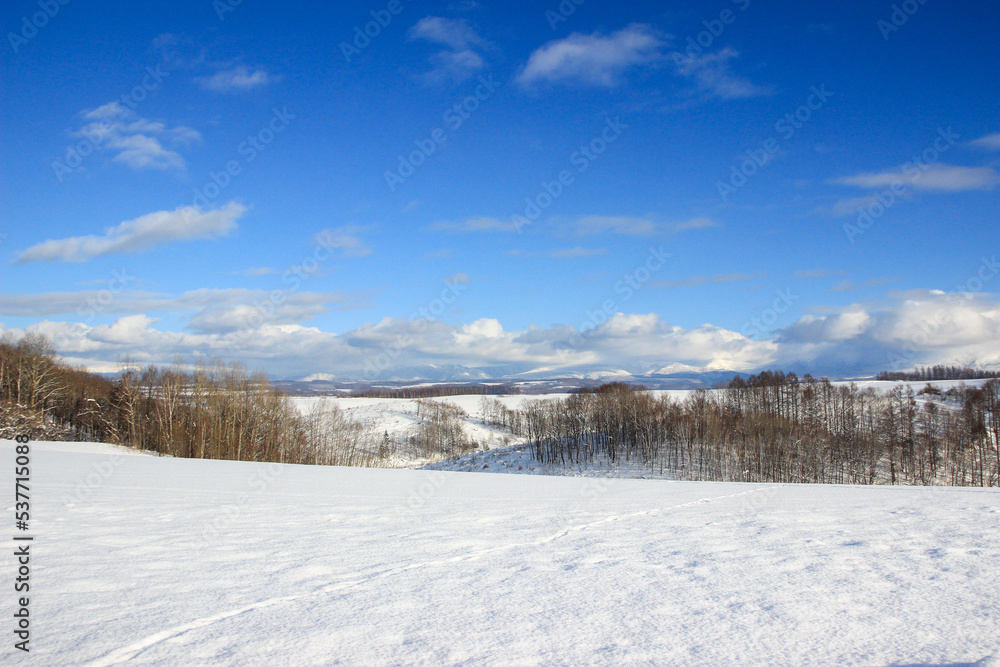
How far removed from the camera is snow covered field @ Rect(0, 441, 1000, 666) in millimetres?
3533

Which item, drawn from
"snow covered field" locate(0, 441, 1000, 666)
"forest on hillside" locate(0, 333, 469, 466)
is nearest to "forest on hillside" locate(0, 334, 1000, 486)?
"forest on hillside" locate(0, 333, 469, 466)

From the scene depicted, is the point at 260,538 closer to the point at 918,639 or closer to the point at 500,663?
the point at 500,663

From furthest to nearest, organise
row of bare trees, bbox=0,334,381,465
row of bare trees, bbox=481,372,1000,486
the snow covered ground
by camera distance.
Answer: the snow covered ground, row of bare trees, bbox=481,372,1000,486, row of bare trees, bbox=0,334,381,465

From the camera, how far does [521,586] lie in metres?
4.86

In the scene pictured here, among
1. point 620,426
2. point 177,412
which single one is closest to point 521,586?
point 177,412

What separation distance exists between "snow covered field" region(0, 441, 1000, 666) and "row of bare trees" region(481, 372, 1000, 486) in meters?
47.2

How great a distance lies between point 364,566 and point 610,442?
60.7 meters

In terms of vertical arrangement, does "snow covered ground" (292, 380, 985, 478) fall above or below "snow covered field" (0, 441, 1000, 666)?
below

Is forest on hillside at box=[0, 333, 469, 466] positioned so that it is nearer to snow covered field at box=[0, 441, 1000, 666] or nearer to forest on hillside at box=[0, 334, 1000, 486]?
forest on hillside at box=[0, 334, 1000, 486]

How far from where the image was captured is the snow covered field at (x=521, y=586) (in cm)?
353

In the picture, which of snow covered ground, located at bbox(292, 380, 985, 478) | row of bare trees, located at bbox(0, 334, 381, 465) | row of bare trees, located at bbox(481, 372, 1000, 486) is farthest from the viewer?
snow covered ground, located at bbox(292, 380, 985, 478)

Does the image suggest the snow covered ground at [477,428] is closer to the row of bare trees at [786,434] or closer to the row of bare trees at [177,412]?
the row of bare trees at [786,434]

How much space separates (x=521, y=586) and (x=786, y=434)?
57341mm

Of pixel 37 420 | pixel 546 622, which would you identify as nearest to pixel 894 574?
pixel 546 622
